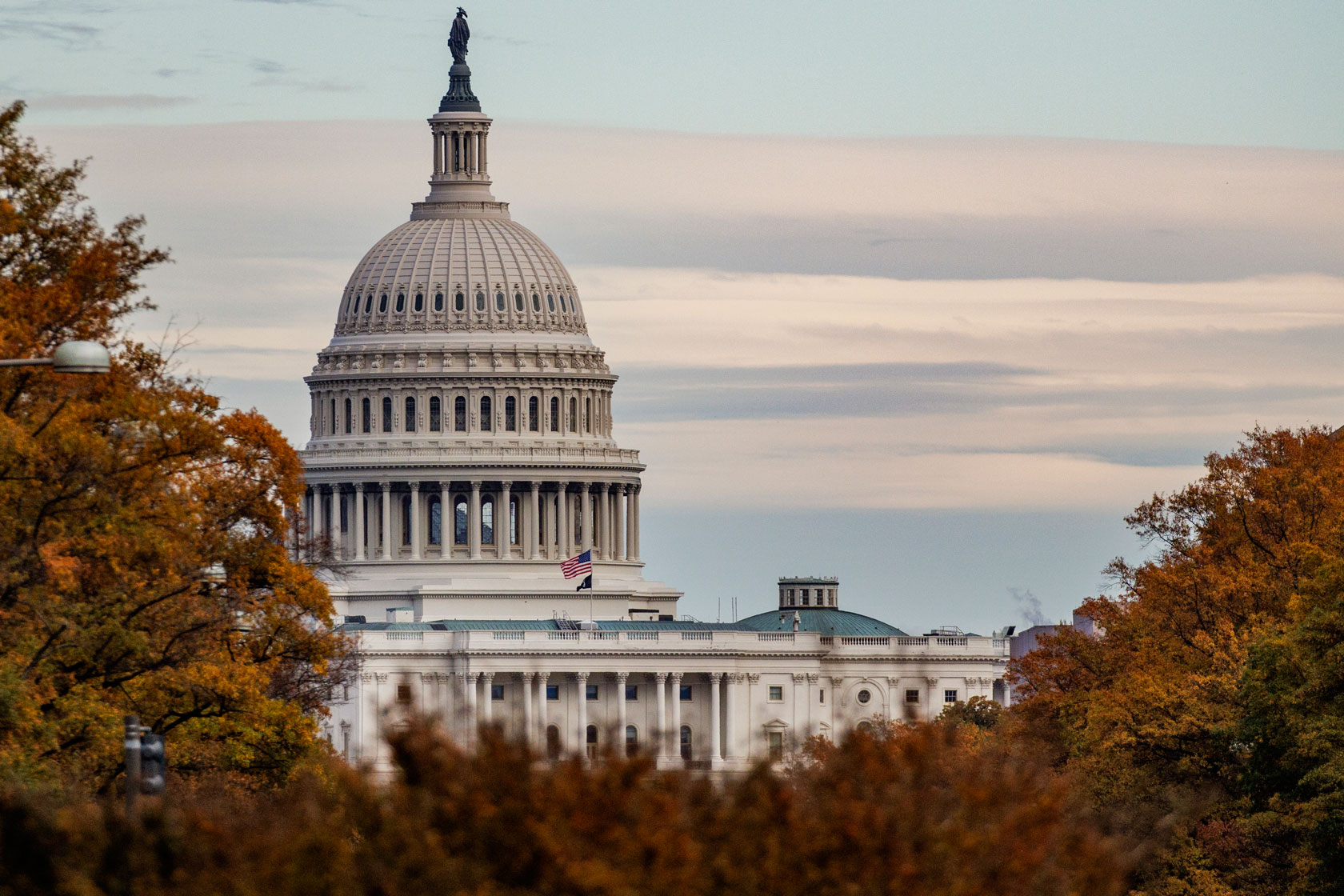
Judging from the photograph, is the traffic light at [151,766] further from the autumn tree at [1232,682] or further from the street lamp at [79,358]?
the autumn tree at [1232,682]

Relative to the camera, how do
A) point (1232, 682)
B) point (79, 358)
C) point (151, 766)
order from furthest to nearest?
point (1232, 682), point (79, 358), point (151, 766)

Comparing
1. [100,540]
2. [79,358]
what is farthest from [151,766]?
[100,540]

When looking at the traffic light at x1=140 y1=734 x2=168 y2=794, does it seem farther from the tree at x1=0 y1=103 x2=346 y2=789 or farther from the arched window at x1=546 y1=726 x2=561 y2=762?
the tree at x1=0 y1=103 x2=346 y2=789

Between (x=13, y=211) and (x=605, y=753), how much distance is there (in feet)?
113

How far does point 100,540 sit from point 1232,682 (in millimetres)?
33000

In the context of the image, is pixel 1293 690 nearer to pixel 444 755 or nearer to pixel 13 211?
pixel 13 211

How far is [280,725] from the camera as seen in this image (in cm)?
6681

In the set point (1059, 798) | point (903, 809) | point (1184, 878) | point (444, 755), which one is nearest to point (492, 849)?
point (444, 755)

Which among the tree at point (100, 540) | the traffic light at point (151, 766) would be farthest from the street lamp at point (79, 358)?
the tree at point (100, 540)

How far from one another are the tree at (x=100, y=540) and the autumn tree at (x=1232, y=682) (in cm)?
1948

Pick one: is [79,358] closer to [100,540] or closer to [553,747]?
[553,747]

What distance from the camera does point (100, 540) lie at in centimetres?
5941

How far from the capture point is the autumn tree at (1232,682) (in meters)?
69.4

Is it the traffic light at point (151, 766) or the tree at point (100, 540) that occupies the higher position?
the tree at point (100, 540)
